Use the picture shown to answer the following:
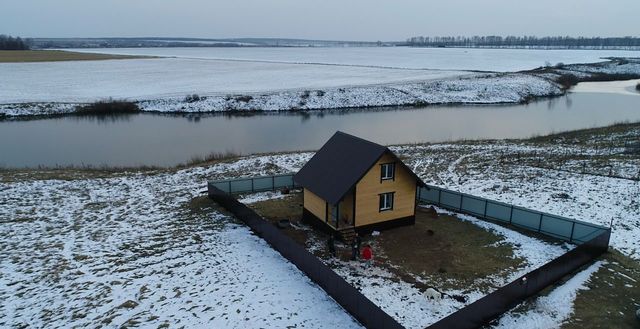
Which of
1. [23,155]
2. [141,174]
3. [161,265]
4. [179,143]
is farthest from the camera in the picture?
[179,143]

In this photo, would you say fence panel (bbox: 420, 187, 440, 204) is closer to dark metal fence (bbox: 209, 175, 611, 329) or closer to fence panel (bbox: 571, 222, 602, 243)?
dark metal fence (bbox: 209, 175, 611, 329)

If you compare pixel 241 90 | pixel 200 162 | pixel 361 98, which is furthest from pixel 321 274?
pixel 241 90

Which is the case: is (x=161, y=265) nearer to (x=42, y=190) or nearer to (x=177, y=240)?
(x=177, y=240)

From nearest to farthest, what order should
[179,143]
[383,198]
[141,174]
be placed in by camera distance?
[383,198] → [141,174] → [179,143]

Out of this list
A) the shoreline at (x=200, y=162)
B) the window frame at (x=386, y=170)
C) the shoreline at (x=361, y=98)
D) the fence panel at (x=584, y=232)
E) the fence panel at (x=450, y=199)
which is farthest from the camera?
the shoreline at (x=361, y=98)

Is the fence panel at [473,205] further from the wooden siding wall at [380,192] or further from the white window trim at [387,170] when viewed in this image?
the white window trim at [387,170]

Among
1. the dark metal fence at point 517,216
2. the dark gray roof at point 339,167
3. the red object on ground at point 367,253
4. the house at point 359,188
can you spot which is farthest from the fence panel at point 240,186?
the red object on ground at point 367,253

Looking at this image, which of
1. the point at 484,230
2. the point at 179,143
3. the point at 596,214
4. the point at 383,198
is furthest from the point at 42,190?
the point at 596,214

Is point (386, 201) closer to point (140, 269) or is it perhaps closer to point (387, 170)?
point (387, 170)
